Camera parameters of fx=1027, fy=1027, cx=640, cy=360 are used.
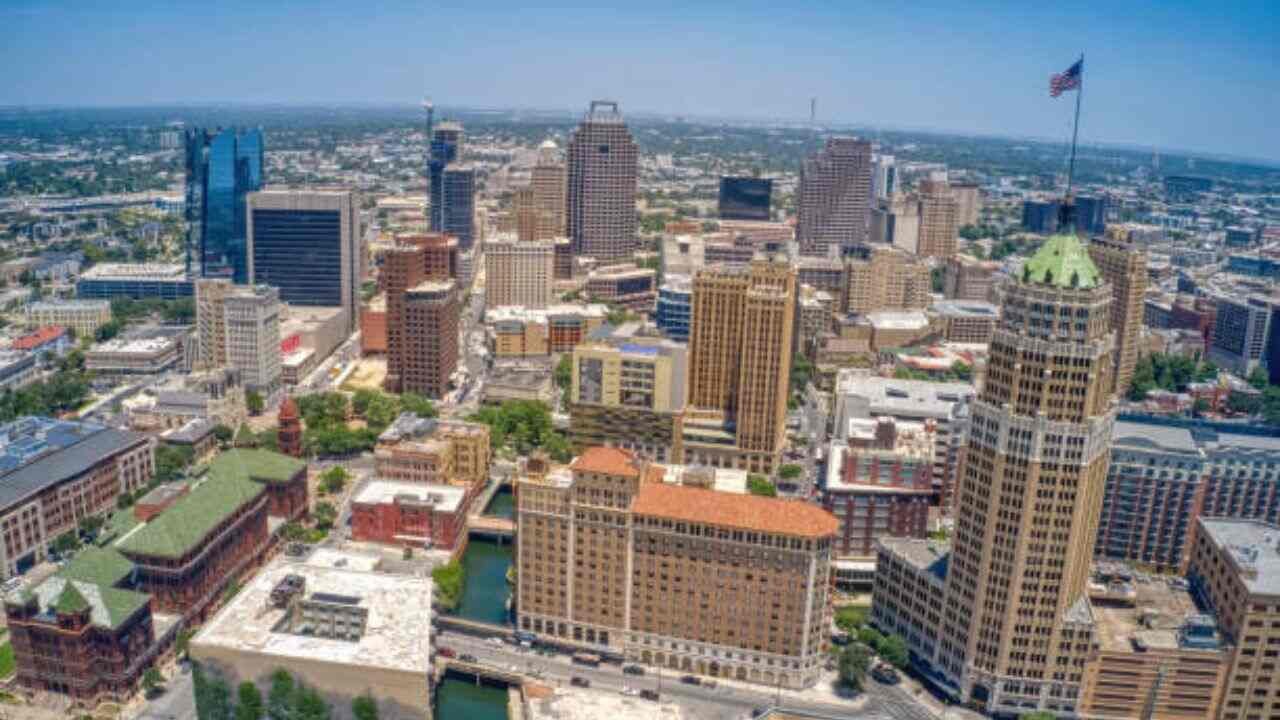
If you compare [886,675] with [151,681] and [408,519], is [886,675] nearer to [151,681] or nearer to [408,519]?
[408,519]

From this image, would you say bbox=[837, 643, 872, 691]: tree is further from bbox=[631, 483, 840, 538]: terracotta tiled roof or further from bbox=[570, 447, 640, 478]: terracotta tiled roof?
bbox=[570, 447, 640, 478]: terracotta tiled roof

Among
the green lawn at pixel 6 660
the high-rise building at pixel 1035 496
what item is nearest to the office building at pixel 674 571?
the high-rise building at pixel 1035 496

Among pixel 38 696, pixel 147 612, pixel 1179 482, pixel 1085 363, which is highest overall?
pixel 1085 363

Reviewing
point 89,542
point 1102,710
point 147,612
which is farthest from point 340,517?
point 1102,710

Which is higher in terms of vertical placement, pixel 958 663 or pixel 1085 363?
pixel 1085 363

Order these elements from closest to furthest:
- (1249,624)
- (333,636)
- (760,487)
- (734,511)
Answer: (1249,624) < (333,636) < (734,511) < (760,487)

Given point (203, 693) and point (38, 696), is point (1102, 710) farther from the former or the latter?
point (38, 696)

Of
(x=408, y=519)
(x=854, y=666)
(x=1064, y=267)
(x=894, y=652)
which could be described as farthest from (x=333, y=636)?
(x=1064, y=267)

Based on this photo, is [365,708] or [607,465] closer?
[365,708]
